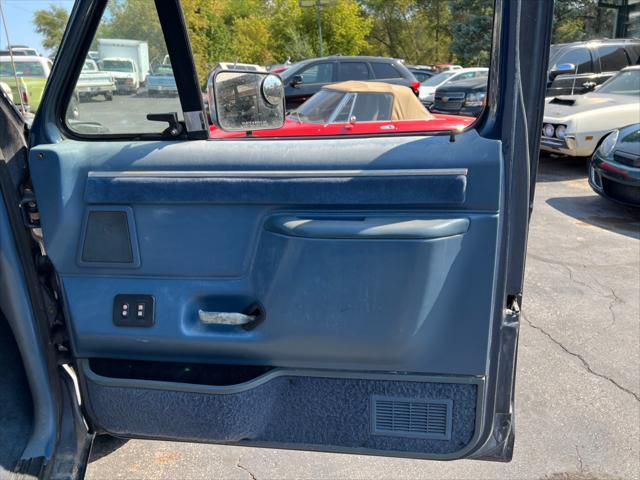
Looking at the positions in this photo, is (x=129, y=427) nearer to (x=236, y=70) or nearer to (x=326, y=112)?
(x=236, y=70)

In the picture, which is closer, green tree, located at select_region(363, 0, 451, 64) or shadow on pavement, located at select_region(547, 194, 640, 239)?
green tree, located at select_region(363, 0, 451, 64)

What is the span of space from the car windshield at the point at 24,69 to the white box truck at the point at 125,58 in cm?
20

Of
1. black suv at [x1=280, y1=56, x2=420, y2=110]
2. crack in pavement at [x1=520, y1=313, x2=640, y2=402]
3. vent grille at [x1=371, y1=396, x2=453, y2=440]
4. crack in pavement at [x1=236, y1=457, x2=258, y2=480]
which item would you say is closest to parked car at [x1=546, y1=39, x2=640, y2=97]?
black suv at [x1=280, y1=56, x2=420, y2=110]

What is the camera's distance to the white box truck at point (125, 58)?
61.7 inches

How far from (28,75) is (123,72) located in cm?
29

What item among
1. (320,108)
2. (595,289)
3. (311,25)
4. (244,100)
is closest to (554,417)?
(595,289)

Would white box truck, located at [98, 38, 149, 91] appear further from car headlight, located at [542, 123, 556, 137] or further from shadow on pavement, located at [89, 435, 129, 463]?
car headlight, located at [542, 123, 556, 137]

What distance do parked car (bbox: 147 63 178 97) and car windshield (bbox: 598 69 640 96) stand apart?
8.49m

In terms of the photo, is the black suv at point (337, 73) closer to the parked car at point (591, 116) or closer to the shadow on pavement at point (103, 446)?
the parked car at point (591, 116)

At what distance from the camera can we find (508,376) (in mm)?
1547

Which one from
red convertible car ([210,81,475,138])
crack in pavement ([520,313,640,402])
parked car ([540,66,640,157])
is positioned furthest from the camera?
parked car ([540,66,640,157])

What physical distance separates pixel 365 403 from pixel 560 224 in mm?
5228

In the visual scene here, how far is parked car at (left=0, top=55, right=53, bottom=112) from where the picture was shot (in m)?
1.61

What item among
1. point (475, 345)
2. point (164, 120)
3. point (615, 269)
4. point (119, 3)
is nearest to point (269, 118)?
point (164, 120)
